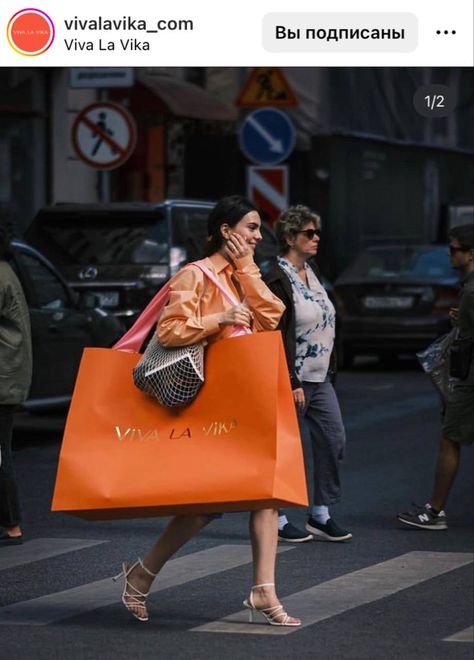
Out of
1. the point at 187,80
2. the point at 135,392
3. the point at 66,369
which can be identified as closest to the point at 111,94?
the point at 187,80

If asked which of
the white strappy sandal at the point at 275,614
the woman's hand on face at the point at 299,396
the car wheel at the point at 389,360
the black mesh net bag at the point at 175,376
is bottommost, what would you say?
the car wheel at the point at 389,360

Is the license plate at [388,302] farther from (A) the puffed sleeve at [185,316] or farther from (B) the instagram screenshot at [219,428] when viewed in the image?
(A) the puffed sleeve at [185,316]

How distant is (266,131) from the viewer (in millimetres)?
21297

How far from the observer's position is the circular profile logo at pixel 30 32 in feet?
27.7

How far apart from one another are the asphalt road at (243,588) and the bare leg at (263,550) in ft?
0.41

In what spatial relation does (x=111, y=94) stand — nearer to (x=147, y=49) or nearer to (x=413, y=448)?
(x=413, y=448)

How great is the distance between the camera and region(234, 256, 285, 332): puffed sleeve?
7652 millimetres

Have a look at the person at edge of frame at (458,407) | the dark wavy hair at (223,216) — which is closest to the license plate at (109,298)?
the person at edge of frame at (458,407)

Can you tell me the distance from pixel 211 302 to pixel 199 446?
24.6 inches

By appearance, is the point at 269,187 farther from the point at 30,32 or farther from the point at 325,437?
the point at 30,32

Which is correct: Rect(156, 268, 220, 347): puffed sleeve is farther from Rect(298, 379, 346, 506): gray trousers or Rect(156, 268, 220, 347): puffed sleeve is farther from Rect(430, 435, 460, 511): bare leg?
Rect(430, 435, 460, 511): bare leg

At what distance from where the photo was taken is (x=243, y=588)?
848 cm

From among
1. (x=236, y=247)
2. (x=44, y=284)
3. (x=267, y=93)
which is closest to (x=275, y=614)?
(x=236, y=247)

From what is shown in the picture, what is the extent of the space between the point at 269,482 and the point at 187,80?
23811 mm
